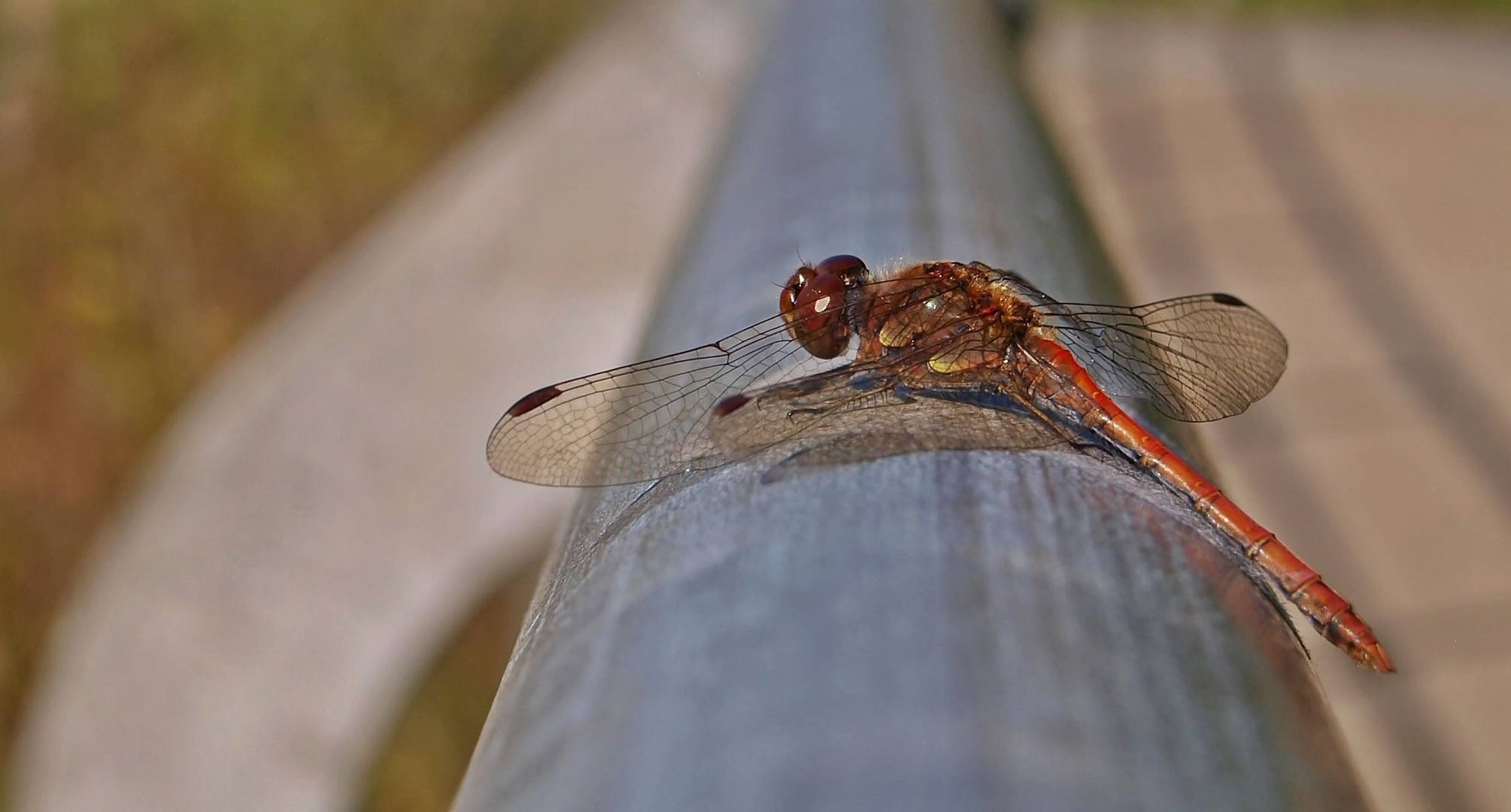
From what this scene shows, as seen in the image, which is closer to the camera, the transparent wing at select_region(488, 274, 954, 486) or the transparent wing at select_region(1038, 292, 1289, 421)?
the transparent wing at select_region(488, 274, 954, 486)

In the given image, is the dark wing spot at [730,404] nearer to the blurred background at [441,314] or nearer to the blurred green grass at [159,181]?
the blurred background at [441,314]

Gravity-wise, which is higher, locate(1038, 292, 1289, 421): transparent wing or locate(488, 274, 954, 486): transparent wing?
locate(1038, 292, 1289, 421): transparent wing

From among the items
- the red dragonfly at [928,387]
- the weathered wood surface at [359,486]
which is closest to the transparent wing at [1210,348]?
the red dragonfly at [928,387]

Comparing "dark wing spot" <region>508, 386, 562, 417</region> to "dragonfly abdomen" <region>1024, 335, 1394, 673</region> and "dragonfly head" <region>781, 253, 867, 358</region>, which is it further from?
"dragonfly abdomen" <region>1024, 335, 1394, 673</region>

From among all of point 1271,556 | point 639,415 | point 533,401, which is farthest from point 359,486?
point 1271,556

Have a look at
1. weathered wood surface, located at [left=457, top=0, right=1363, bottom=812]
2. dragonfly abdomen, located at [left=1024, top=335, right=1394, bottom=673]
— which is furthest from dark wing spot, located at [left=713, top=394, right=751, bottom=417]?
weathered wood surface, located at [left=457, top=0, right=1363, bottom=812]

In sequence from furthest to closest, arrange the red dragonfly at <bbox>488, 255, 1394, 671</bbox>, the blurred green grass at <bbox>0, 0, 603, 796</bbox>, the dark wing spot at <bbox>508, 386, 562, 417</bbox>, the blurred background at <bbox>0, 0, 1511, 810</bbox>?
1. the blurred green grass at <bbox>0, 0, 603, 796</bbox>
2. the blurred background at <bbox>0, 0, 1511, 810</bbox>
3. the dark wing spot at <bbox>508, 386, 562, 417</bbox>
4. the red dragonfly at <bbox>488, 255, 1394, 671</bbox>

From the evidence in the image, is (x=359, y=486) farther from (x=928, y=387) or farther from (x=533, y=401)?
(x=928, y=387)

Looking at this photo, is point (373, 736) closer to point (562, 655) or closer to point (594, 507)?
point (594, 507)
